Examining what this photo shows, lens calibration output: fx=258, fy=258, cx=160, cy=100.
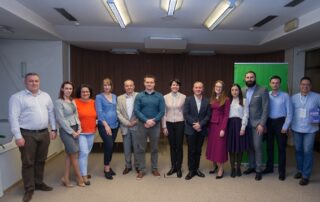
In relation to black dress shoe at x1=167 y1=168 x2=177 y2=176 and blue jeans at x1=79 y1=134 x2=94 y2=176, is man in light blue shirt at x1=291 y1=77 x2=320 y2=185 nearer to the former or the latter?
black dress shoe at x1=167 y1=168 x2=177 y2=176

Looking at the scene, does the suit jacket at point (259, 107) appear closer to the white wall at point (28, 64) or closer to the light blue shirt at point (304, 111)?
the light blue shirt at point (304, 111)

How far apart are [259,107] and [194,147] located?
1107 millimetres

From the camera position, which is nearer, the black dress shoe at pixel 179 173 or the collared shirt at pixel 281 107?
the collared shirt at pixel 281 107

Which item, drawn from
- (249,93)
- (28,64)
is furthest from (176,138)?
(28,64)

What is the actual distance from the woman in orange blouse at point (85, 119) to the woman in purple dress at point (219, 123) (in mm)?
1712

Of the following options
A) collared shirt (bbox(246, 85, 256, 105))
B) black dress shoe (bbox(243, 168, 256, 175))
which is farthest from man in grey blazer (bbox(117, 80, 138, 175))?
black dress shoe (bbox(243, 168, 256, 175))

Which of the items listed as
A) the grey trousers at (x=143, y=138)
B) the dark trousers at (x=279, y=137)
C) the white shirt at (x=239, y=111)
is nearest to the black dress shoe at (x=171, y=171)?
the grey trousers at (x=143, y=138)

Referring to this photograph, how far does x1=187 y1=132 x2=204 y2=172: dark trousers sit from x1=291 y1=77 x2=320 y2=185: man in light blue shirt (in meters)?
1.36

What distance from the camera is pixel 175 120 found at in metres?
3.84

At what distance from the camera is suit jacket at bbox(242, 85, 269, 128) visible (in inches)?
145

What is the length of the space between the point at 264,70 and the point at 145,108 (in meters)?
2.18

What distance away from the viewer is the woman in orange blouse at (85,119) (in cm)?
347

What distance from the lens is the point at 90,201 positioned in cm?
309

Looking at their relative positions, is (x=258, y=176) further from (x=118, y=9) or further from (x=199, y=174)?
(x=118, y=9)
